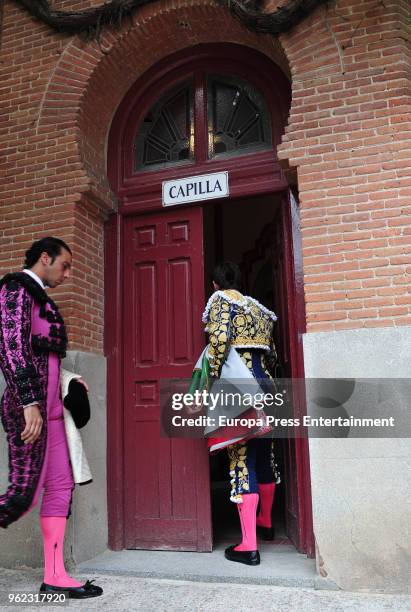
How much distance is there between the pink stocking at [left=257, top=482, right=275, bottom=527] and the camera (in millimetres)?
4453

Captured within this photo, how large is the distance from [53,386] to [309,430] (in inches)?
64.7

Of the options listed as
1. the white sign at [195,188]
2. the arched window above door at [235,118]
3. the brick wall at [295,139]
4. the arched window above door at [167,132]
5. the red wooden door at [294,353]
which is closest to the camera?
the brick wall at [295,139]

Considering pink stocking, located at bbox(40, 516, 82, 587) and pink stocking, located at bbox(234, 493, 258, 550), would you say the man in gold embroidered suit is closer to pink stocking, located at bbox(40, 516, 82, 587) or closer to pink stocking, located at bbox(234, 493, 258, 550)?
pink stocking, located at bbox(234, 493, 258, 550)

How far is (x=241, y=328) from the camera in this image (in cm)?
422

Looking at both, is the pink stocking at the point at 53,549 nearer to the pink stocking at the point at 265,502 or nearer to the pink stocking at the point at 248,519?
the pink stocking at the point at 248,519

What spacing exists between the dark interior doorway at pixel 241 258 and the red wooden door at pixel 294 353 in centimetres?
22

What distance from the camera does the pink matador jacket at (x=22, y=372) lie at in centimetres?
310

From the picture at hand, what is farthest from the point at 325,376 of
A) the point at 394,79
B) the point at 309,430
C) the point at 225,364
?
the point at 394,79

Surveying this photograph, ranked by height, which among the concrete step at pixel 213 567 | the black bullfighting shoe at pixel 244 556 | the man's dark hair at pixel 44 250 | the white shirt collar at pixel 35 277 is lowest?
the concrete step at pixel 213 567

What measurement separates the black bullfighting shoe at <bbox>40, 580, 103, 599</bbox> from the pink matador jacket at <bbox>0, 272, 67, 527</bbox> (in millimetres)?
542

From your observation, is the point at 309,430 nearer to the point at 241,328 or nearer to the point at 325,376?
the point at 325,376

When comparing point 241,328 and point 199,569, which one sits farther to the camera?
point 241,328

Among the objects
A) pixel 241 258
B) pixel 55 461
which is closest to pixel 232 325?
pixel 55 461

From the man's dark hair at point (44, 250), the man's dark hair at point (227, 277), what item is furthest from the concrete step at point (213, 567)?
the man's dark hair at point (44, 250)
